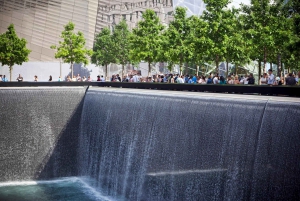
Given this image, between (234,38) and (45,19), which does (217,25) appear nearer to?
(234,38)

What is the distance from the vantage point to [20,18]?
159ft

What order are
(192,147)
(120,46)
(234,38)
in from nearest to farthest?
(192,147) < (234,38) < (120,46)

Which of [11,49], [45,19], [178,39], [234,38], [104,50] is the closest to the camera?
[234,38]

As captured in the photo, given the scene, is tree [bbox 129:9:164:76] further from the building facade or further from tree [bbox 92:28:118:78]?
the building facade

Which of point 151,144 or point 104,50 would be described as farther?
point 104,50

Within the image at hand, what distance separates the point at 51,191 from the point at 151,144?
4.10 metres

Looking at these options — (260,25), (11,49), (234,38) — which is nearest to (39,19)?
(11,49)

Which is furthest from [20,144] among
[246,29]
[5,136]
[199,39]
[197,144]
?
[246,29]

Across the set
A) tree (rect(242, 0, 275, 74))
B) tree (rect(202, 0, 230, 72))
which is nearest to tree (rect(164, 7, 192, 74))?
tree (rect(202, 0, 230, 72))

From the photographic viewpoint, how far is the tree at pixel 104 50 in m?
46.7

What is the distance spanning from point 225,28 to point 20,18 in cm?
2693

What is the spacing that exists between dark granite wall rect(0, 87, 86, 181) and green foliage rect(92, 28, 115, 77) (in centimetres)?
3081

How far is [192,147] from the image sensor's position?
31.3 ft

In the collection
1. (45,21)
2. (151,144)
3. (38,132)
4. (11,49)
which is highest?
(45,21)
